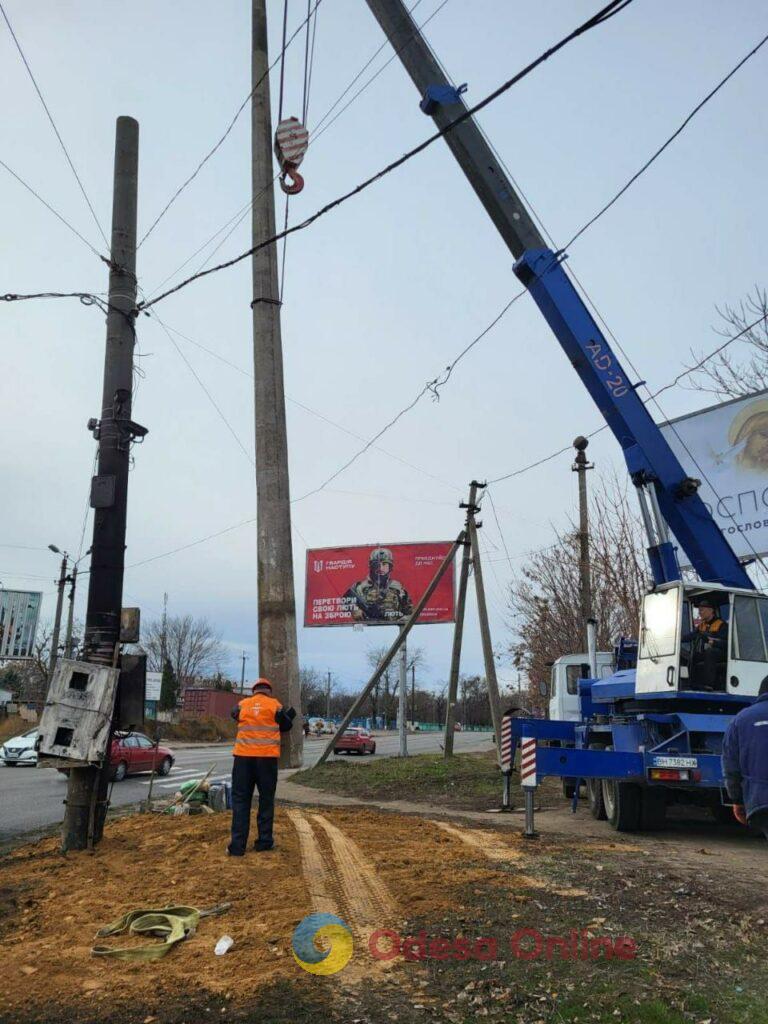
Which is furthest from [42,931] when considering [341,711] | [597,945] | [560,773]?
[341,711]

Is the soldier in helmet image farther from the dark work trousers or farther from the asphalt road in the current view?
the dark work trousers

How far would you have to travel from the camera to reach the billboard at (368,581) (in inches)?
1276

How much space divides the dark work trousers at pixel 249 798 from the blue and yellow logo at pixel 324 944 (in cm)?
251

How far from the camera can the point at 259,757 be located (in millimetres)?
8352

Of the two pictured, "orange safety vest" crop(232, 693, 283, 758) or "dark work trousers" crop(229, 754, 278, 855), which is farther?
"orange safety vest" crop(232, 693, 283, 758)

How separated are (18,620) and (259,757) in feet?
178

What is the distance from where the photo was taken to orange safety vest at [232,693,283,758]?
329 inches

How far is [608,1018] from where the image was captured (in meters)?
3.91

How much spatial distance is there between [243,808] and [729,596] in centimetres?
630

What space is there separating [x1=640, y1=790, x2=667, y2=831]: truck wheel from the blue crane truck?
1cm

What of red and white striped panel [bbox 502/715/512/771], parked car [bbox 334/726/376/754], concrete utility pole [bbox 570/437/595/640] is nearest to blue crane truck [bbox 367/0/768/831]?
red and white striped panel [bbox 502/715/512/771]

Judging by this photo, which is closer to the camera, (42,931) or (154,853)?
(42,931)

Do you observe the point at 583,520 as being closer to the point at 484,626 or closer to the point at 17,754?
the point at 484,626

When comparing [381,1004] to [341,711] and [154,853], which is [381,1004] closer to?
[154,853]
